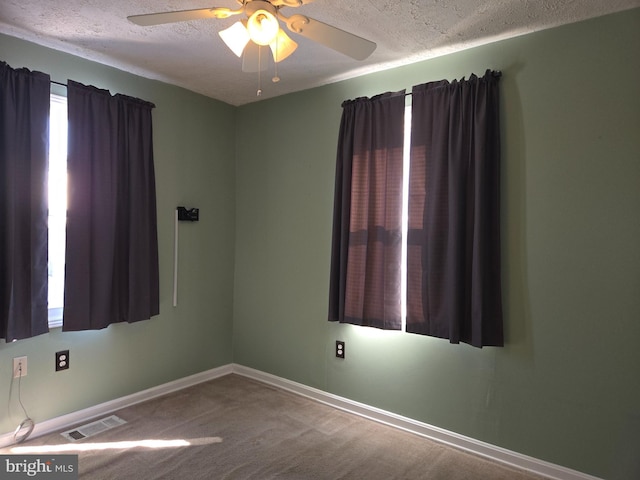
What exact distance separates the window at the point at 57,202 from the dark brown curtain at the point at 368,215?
1.80 m

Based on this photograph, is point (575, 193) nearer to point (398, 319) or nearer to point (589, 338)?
point (589, 338)

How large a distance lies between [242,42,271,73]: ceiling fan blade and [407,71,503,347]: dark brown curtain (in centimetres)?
107

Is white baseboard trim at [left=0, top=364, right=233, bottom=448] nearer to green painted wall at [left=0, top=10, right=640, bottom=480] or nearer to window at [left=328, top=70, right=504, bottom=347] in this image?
green painted wall at [left=0, top=10, right=640, bottom=480]

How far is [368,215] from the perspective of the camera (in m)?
2.83

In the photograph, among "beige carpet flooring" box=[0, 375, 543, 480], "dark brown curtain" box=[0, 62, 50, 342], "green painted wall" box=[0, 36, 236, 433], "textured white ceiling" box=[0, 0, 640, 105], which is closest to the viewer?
"textured white ceiling" box=[0, 0, 640, 105]

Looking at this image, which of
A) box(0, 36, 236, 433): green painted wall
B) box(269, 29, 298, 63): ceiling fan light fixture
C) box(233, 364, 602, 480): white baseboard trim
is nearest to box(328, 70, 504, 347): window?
box(233, 364, 602, 480): white baseboard trim

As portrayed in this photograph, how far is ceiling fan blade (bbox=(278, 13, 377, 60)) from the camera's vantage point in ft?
5.31

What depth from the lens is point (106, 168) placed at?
9.18 ft

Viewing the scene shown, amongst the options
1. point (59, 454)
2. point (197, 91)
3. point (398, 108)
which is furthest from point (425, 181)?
point (59, 454)

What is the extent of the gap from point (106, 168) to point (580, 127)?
9.44 feet

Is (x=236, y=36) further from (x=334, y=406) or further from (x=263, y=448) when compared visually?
(x=334, y=406)

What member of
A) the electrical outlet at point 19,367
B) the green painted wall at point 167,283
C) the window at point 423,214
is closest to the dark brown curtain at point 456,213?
the window at point 423,214

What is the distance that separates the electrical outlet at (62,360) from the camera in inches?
106

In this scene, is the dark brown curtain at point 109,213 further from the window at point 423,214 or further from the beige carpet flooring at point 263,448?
the window at point 423,214
